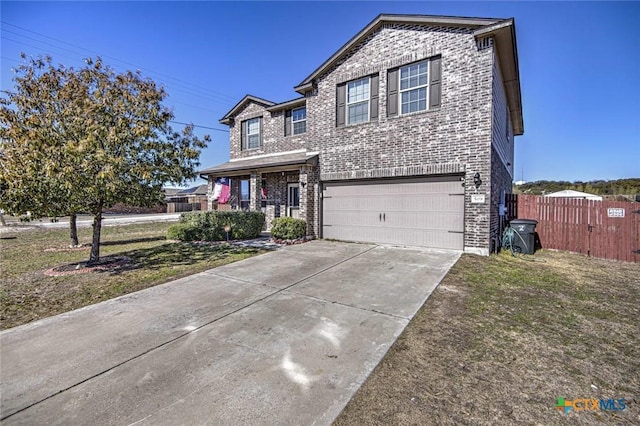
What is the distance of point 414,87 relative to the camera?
375 inches

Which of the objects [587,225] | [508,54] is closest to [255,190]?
[508,54]

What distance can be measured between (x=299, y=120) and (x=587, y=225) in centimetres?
1174

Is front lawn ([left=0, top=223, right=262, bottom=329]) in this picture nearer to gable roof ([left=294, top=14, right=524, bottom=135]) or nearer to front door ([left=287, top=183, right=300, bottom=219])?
front door ([left=287, top=183, right=300, bottom=219])

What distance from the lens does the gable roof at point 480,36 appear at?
26.5 feet

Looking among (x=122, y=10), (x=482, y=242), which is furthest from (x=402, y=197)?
(x=122, y=10)

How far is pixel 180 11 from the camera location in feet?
33.6

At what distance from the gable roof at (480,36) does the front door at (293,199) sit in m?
4.28

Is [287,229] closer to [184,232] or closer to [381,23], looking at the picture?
[184,232]

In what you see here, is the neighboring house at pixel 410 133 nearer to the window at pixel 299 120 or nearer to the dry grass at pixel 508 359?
the window at pixel 299 120

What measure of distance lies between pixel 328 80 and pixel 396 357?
35.4 feet

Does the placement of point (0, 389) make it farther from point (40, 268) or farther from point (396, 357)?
point (40, 268)

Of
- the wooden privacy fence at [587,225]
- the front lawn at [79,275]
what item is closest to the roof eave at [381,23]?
the wooden privacy fence at [587,225]

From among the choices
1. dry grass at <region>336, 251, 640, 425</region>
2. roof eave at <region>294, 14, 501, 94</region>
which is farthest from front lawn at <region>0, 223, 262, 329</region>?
roof eave at <region>294, 14, 501, 94</region>

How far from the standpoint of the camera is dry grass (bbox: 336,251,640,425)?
2.37 meters
